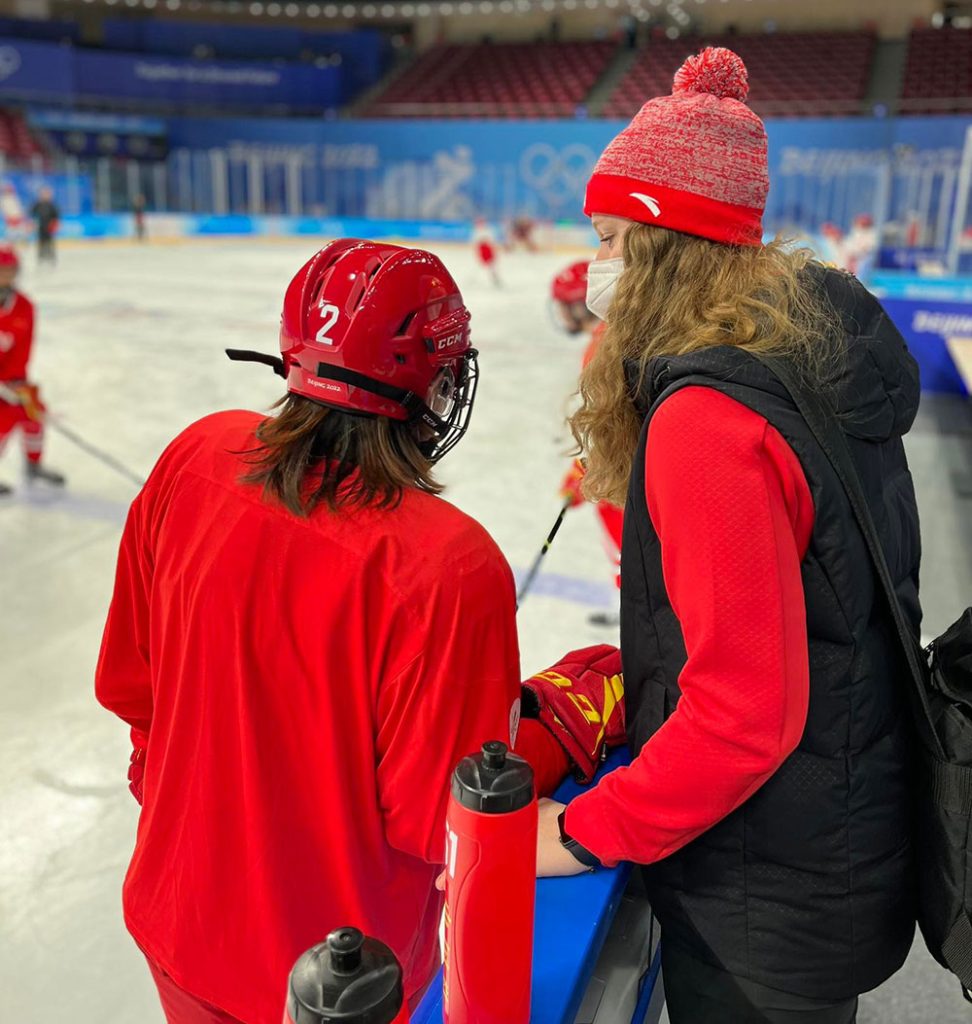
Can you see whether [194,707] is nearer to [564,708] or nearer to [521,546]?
[564,708]

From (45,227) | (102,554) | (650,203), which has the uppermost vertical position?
(650,203)

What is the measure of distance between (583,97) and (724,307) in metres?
27.7

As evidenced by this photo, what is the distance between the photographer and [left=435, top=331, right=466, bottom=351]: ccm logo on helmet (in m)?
1.11

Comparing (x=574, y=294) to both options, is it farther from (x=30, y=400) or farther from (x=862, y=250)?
(x=862, y=250)

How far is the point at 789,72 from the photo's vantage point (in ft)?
78.7

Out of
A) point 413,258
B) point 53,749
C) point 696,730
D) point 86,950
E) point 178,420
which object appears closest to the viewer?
point 696,730

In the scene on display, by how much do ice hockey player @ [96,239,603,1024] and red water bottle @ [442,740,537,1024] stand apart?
0.16 meters

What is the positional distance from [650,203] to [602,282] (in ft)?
0.55

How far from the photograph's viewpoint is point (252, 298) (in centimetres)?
1234

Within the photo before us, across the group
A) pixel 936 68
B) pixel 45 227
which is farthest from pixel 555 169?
pixel 45 227

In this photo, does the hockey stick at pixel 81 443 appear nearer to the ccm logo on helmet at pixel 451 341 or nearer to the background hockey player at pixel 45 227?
the ccm logo on helmet at pixel 451 341

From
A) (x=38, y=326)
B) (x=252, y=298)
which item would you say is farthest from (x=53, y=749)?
(x=252, y=298)

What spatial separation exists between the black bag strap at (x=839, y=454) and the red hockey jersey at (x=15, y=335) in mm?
4770

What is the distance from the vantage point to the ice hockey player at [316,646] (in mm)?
997
